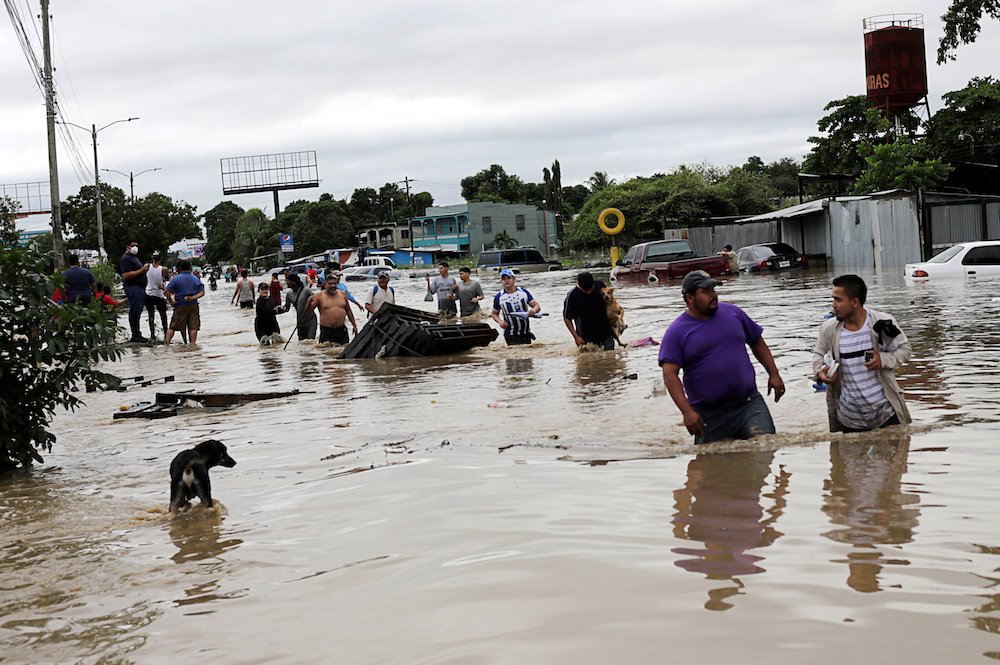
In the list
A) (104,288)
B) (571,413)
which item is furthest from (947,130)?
(571,413)

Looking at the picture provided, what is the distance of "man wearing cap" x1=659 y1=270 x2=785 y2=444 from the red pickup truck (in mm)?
29511

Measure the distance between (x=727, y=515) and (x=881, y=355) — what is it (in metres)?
2.04

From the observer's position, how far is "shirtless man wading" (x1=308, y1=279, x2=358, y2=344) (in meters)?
19.5

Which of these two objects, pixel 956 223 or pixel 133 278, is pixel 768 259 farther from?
pixel 133 278

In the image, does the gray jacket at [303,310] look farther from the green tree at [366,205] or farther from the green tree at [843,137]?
the green tree at [366,205]

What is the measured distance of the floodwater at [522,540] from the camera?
13.9 ft

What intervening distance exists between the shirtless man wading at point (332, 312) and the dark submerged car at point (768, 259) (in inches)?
961

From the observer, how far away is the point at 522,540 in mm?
5668

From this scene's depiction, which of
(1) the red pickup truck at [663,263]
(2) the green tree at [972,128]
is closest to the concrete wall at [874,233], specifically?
(1) the red pickup truck at [663,263]

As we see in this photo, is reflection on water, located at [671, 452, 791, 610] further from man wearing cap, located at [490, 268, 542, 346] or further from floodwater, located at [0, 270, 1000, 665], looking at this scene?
man wearing cap, located at [490, 268, 542, 346]

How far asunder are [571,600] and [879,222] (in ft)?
118

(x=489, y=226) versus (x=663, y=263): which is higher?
(x=489, y=226)

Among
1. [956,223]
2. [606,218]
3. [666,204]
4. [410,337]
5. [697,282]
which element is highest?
[666,204]

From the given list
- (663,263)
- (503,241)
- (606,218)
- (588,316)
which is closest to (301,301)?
(588,316)
